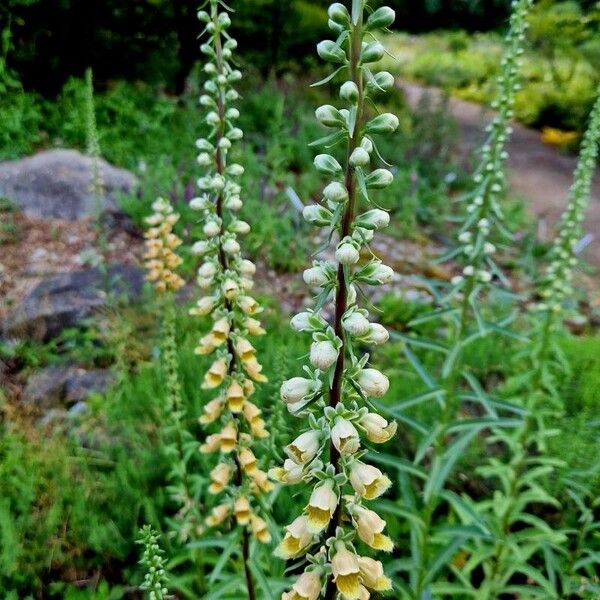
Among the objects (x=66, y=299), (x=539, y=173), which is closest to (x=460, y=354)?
(x=66, y=299)

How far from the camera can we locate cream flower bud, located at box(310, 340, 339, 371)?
1370mm

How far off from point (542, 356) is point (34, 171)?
552 centimetres

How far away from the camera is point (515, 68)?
2768mm

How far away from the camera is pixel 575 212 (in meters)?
3.05

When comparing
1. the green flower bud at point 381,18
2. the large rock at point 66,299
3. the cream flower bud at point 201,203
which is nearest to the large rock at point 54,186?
the large rock at point 66,299

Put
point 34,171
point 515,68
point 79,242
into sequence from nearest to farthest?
point 515,68 < point 79,242 < point 34,171

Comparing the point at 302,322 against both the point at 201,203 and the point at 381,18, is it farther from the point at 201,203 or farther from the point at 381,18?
the point at 201,203

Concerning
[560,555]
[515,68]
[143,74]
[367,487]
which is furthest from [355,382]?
[143,74]

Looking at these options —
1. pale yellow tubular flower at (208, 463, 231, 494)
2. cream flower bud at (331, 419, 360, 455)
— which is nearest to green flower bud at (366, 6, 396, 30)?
cream flower bud at (331, 419, 360, 455)

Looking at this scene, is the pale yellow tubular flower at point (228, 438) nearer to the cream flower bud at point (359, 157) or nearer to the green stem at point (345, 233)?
the green stem at point (345, 233)

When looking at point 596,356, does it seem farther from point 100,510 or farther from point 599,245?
point 599,245

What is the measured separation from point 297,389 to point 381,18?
0.86 m

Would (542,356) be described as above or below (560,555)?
above

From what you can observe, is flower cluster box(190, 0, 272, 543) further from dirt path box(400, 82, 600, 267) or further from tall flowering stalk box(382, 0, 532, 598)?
dirt path box(400, 82, 600, 267)
